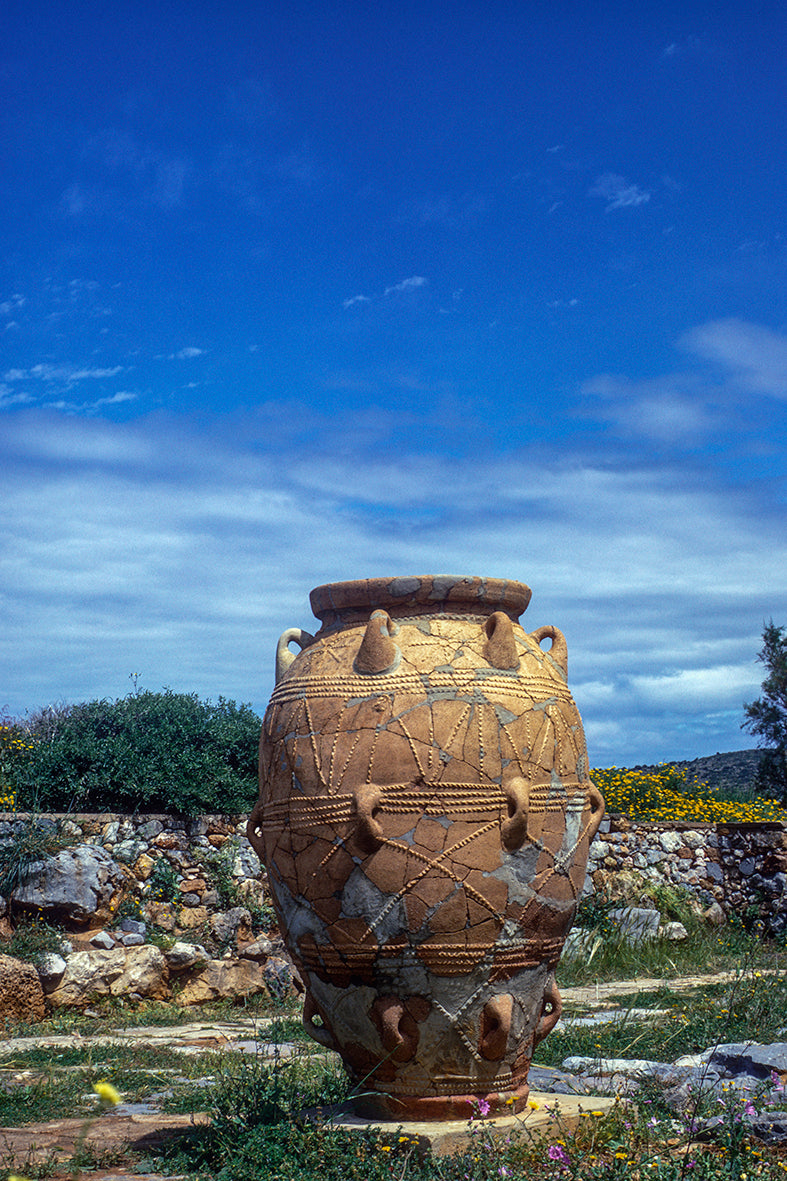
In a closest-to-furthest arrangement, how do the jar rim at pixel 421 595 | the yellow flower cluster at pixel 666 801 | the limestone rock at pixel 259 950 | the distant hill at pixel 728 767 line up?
the jar rim at pixel 421 595 < the limestone rock at pixel 259 950 < the yellow flower cluster at pixel 666 801 < the distant hill at pixel 728 767

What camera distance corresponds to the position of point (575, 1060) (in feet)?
18.7

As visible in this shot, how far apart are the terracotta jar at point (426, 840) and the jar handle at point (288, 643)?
309mm

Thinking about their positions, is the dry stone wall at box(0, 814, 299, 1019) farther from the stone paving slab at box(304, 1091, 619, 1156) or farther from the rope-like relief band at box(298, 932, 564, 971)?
the rope-like relief band at box(298, 932, 564, 971)

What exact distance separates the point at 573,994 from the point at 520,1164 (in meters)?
5.13

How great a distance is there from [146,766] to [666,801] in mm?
8036

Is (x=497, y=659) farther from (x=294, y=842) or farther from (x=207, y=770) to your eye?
(x=207, y=770)

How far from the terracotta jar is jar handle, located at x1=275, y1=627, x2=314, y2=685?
31 cm

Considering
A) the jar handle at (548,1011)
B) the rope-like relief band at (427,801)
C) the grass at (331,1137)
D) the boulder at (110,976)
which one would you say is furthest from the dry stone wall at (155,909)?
the rope-like relief band at (427,801)

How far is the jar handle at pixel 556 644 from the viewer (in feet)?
15.6

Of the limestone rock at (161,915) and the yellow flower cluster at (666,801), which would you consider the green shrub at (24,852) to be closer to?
the limestone rock at (161,915)

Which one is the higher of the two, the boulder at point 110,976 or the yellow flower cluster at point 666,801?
the yellow flower cluster at point 666,801

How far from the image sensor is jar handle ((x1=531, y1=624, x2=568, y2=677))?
188 inches

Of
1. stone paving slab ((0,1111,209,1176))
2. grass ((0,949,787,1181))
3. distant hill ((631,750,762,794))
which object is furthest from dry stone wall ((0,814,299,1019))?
distant hill ((631,750,762,794))

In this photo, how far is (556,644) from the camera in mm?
4840
